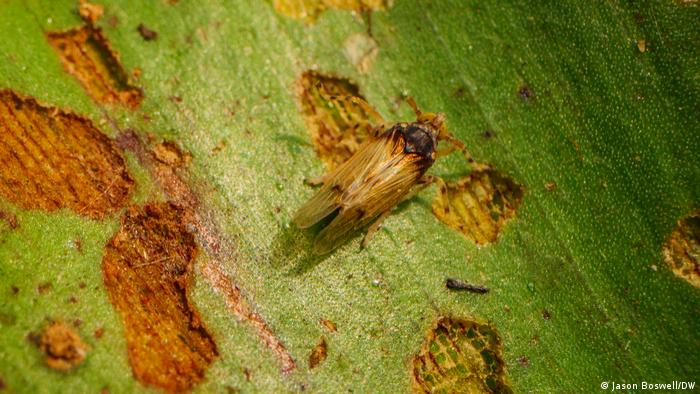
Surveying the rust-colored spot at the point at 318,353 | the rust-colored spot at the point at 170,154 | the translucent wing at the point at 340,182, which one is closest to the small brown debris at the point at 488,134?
the translucent wing at the point at 340,182

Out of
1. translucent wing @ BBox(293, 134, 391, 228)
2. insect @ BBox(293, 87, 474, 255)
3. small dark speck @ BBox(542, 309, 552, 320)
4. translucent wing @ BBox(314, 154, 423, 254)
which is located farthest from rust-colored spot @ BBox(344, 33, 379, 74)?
small dark speck @ BBox(542, 309, 552, 320)

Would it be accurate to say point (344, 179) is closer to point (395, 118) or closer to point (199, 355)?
point (395, 118)

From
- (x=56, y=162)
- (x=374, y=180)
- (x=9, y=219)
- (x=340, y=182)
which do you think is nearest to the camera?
(x=9, y=219)

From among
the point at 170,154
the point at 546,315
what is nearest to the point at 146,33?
the point at 170,154

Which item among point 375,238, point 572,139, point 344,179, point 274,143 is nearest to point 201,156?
point 274,143

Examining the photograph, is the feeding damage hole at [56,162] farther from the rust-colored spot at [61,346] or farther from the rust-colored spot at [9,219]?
the rust-colored spot at [61,346]

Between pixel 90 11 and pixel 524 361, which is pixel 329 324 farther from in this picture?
pixel 90 11

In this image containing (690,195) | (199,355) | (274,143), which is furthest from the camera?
(274,143)
